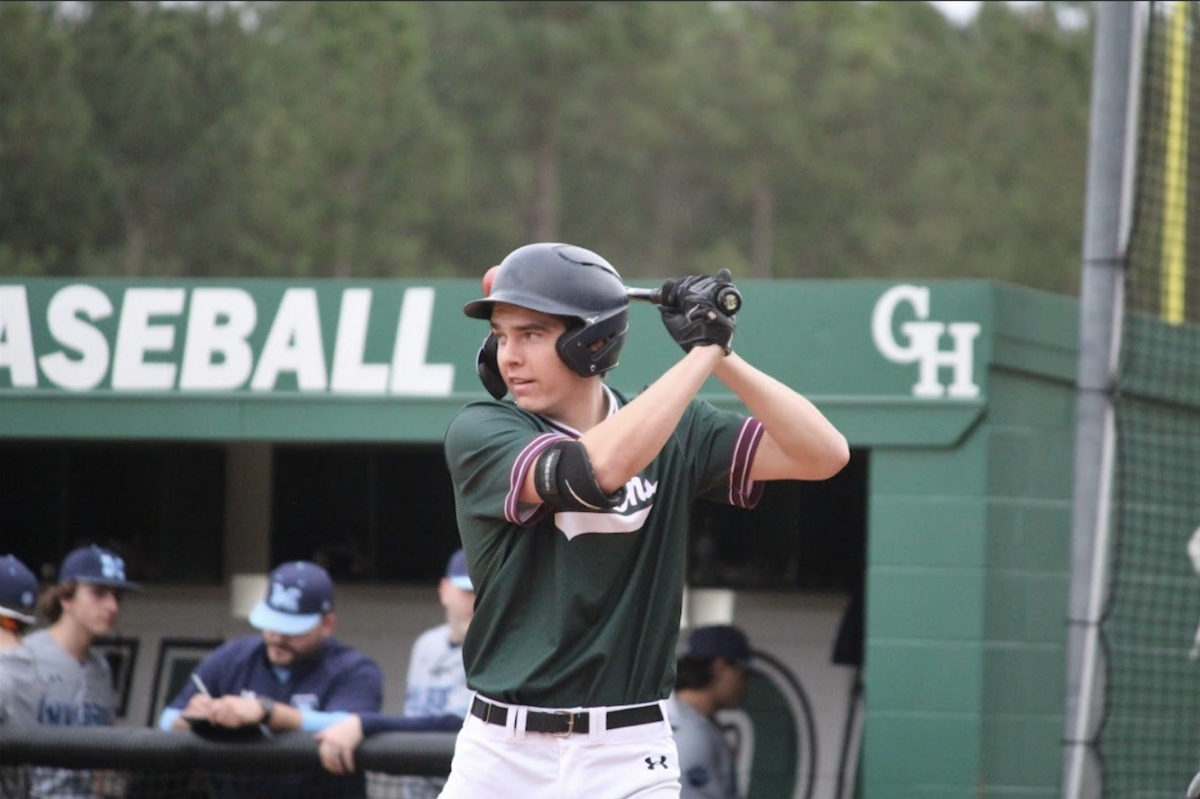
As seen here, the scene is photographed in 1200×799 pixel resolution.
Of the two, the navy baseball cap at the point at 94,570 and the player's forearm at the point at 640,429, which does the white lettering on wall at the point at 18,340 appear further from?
the player's forearm at the point at 640,429

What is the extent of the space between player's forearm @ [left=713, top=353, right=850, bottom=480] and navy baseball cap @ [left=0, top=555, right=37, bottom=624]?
303cm

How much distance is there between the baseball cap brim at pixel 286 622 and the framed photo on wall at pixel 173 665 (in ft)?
6.10

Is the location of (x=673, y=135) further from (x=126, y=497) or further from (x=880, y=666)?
(x=880, y=666)

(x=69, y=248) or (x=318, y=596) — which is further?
(x=69, y=248)

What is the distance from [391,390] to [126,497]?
1.90 metres

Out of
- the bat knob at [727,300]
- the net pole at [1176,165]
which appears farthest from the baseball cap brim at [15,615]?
the net pole at [1176,165]

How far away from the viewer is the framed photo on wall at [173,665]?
272 inches

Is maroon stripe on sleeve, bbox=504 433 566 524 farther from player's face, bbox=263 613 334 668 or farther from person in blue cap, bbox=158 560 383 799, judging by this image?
player's face, bbox=263 613 334 668

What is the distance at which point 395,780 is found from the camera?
16.1 feet

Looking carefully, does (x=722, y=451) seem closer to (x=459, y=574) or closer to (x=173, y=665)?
(x=459, y=574)

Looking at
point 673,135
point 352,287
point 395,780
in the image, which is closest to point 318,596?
point 395,780

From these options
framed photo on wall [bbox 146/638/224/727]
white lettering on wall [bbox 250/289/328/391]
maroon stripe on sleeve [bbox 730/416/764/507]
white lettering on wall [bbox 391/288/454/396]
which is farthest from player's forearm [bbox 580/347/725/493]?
framed photo on wall [bbox 146/638/224/727]

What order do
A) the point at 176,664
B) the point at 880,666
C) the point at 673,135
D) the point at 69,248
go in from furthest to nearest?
1. the point at 673,135
2. the point at 69,248
3. the point at 176,664
4. the point at 880,666

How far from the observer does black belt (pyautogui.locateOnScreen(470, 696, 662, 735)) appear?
111 inches
